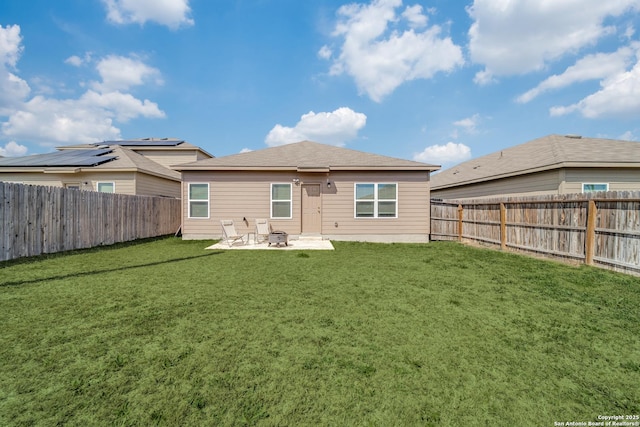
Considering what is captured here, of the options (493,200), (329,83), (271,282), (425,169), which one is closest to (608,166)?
(493,200)

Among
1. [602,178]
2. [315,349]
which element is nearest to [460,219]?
[602,178]

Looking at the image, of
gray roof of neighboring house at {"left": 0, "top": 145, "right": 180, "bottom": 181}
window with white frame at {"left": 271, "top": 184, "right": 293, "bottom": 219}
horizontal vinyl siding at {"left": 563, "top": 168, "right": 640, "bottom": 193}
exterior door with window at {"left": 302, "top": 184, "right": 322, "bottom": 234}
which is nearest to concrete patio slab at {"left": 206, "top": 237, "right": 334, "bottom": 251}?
exterior door with window at {"left": 302, "top": 184, "right": 322, "bottom": 234}

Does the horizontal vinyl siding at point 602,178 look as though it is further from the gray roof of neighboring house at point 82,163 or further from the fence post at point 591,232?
the gray roof of neighboring house at point 82,163

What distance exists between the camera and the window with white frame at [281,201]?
35.6ft

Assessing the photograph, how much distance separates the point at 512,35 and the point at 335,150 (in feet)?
30.1

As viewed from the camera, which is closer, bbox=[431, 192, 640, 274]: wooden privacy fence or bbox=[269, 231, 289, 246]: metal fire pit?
bbox=[431, 192, 640, 274]: wooden privacy fence

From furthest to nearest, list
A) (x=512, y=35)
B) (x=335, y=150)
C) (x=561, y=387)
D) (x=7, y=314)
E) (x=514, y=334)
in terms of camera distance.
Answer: (x=335, y=150)
(x=512, y=35)
(x=7, y=314)
(x=514, y=334)
(x=561, y=387)

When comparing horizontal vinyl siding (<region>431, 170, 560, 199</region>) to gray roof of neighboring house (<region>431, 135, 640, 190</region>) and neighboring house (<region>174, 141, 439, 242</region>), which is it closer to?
gray roof of neighboring house (<region>431, 135, 640, 190</region>)

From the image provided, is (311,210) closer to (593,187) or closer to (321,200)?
(321,200)

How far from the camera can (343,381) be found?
2.16 m

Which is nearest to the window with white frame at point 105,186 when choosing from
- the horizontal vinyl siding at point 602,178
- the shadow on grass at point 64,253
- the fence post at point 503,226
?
the shadow on grass at point 64,253

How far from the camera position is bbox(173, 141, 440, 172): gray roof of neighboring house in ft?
34.6

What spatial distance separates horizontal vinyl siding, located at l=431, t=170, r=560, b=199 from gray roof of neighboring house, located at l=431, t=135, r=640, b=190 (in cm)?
38

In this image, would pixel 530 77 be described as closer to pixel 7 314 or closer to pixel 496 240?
pixel 496 240
